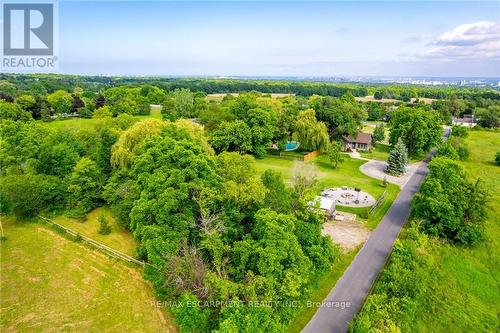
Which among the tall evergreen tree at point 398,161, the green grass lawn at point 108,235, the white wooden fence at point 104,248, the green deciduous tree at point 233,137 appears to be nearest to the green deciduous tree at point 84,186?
the green grass lawn at point 108,235

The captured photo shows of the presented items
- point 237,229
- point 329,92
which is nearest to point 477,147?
point 237,229

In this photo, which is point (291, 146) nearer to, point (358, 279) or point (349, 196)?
point (349, 196)

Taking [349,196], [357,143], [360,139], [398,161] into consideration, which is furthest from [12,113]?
[398,161]

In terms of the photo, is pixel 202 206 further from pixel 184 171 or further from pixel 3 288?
pixel 3 288

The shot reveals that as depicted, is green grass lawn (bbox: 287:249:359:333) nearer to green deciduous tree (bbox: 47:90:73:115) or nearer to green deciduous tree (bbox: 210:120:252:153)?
green deciduous tree (bbox: 210:120:252:153)

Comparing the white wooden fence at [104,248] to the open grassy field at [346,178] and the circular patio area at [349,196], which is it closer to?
the open grassy field at [346,178]

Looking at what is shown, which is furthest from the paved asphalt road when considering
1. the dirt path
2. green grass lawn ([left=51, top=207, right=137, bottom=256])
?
green grass lawn ([left=51, top=207, right=137, bottom=256])
